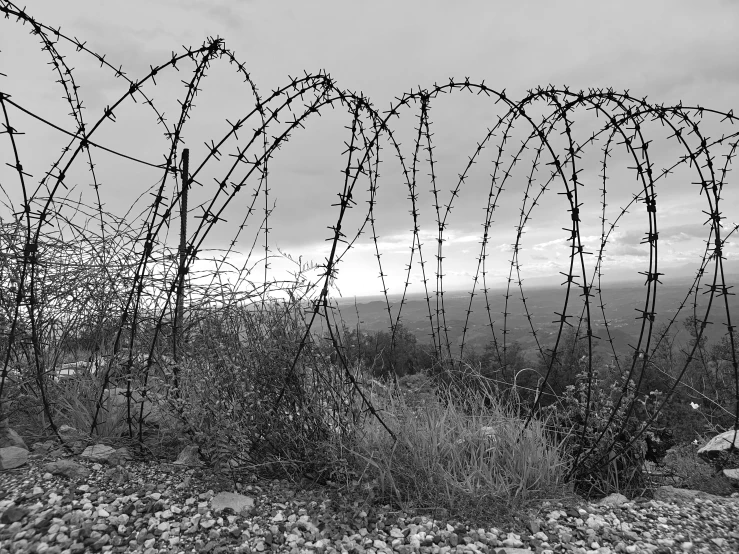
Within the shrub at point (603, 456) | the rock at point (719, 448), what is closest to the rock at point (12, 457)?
the shrub at point (603, 456)

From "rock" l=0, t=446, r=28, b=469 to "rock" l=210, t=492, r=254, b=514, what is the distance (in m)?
1.21

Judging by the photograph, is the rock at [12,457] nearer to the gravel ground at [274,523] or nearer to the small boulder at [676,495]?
the gravel ground at [274,523]

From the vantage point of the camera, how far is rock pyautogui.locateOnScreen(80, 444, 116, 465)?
2.81m

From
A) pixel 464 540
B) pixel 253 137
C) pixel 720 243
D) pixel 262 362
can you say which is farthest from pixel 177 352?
pixel 720 243

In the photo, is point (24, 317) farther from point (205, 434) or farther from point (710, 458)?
point (710, 458)

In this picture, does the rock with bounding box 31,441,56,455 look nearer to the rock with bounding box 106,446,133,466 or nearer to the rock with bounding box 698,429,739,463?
the rock with bounding box 106,446,133,466

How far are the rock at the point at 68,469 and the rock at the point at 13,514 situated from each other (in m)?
0.34

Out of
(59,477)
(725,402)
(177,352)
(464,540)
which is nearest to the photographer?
(464,540)

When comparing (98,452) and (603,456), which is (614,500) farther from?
(98,452)

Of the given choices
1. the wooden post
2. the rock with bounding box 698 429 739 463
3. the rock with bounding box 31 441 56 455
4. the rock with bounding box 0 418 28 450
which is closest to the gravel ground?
the rock with bounding box 31 441 56 455

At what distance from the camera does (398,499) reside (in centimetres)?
261

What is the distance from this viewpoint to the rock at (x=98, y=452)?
9.21 ft

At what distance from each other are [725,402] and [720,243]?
15.8 ft

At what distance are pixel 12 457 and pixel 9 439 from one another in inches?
14.3
